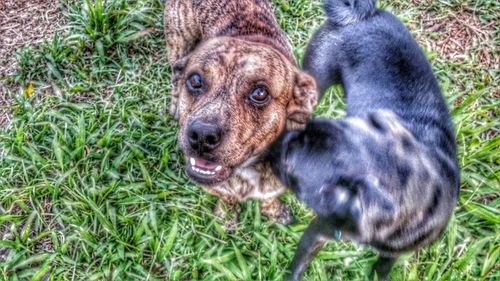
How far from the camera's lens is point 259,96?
106 inches

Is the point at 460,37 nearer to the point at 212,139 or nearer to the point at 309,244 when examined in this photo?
the point at 309,244

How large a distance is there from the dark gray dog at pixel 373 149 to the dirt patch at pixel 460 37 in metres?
1.21

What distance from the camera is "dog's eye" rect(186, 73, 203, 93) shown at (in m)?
2.74

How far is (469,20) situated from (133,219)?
362 cm

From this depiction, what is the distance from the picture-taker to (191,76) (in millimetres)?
2771

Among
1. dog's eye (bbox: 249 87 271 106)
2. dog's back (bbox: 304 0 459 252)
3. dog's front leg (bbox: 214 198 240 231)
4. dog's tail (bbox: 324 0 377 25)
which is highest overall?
dog's tail (bbox: 324 0 377 25)

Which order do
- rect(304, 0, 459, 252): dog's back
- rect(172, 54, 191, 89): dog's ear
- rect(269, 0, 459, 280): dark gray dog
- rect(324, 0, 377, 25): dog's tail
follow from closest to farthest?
rect(269, 0, 459, 280): dark gray dog, rect(304, 0, 459, 252): dog's back, rect(172, 54, 191, 89): dog's ear, rect(324, 0, 377, 25): dog's tail

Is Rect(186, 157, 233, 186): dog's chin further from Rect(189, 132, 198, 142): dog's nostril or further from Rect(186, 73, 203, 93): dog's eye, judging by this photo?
Rect(186, 73, 203, 93): dog's eye

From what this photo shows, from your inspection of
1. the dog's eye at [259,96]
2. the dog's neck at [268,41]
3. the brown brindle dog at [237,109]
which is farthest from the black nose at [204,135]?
the dog's neck at [268,41]

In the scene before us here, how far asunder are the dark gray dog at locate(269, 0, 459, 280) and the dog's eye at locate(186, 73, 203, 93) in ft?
1.84

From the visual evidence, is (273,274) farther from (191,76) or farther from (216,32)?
(216,32)

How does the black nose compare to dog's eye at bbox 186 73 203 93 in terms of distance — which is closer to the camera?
the black nose

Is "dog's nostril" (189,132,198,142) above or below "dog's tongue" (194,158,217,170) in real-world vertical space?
above

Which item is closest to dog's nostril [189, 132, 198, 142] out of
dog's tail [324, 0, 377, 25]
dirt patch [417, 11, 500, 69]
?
dog's tail [324, 0, 377, 25]
